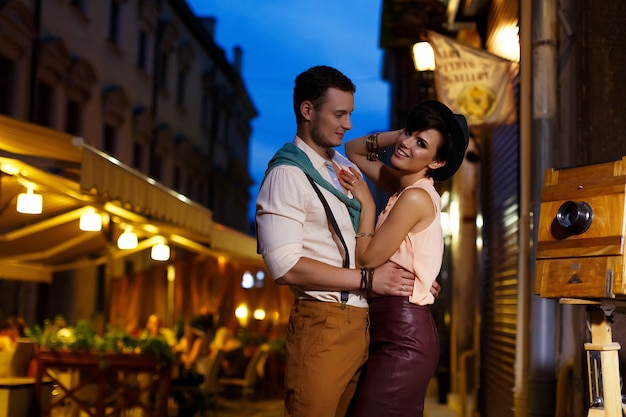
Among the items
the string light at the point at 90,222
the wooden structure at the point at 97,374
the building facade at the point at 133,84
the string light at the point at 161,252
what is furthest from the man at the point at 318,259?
the string light at the point at 161,252

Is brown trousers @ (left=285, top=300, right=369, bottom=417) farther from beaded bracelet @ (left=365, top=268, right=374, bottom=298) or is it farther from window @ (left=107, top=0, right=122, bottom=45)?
window @ (left=107, top=0, right=122, bottom=45)

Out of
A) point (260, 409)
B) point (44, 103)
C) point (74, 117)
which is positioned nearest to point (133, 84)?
point (74, 117)

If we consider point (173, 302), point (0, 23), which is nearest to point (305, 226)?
point (173, 302)

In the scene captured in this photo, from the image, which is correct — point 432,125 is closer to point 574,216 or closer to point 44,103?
point 574,216

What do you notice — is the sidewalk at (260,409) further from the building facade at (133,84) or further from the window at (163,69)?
the window at (163,69)

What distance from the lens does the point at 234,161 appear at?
44.2 m

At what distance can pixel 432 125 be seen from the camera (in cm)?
352

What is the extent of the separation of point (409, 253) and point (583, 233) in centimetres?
66

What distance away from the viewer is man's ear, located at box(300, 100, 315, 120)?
11.4 feet

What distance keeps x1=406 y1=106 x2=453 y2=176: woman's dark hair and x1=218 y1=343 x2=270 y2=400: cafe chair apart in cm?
1267

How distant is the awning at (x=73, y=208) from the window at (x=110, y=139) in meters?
6.85

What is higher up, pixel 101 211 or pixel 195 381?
pixel 101 211

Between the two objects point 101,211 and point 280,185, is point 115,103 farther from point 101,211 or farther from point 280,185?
point 280,185

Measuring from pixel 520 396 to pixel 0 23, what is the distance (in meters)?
13.5
